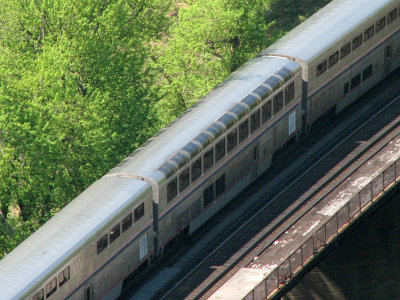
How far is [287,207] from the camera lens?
168 ft

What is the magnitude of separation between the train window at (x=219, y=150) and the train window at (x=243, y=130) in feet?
4.38

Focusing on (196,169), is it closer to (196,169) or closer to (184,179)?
(196,169)

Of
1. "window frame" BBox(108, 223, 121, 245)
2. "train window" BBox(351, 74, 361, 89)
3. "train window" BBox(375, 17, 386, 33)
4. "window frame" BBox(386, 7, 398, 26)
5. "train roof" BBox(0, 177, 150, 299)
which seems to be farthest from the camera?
"window frame" BBox(386, 7, 398, 26)

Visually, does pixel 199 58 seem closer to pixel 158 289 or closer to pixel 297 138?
pixel 297 138

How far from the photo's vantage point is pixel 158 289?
4672 cm

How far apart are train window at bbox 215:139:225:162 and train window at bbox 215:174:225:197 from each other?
95 centimetres

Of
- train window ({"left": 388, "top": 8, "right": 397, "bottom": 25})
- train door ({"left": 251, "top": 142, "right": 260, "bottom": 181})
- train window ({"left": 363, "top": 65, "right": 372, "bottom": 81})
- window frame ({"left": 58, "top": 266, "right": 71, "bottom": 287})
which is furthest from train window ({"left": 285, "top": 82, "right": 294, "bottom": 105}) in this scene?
window frame ({"left": 58, "top": 266, "right": 71, "bottom": 287})

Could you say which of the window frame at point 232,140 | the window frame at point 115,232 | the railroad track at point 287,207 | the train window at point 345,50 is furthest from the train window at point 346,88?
the window frame at point 115,232

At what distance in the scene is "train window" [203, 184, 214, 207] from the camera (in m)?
50.1

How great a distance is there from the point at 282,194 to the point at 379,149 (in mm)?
5294

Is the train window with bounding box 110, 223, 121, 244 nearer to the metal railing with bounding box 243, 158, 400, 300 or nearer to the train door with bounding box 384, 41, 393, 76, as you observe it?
the metal railing with bounding box 243, 158, 400, 300

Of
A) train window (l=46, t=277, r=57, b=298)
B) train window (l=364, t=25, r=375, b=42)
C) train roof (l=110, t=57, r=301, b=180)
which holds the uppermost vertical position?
train window (l=364, t=25, r=375, b=42)

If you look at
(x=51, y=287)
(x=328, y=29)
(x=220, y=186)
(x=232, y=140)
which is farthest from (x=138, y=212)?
(x=328, y=29)

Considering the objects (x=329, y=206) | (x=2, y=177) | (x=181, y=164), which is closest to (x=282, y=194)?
(x=329, y=206)
